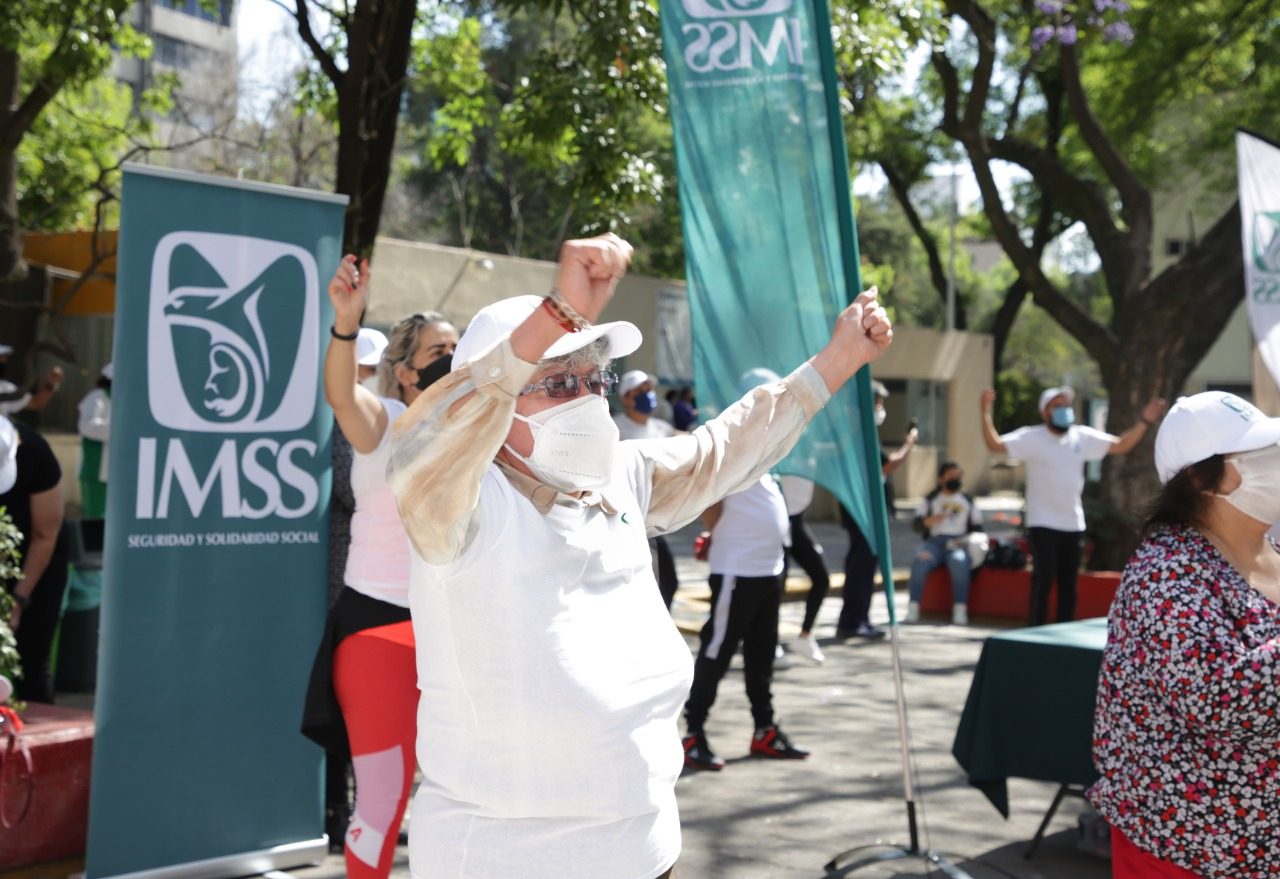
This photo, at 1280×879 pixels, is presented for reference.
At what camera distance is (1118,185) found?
1406 centimetres

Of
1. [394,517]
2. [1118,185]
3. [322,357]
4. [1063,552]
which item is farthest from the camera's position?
[1118,185]

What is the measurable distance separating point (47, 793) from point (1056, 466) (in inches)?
281

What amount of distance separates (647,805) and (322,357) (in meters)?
3.27

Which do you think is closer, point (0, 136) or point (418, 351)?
point (418, 351)

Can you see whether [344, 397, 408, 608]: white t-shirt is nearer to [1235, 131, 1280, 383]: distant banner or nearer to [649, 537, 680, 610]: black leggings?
[649, 537, 680, 610]: black leggings

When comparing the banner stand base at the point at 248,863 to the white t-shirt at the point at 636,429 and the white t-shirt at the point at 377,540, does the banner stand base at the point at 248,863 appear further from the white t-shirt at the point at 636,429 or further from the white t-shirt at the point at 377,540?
the white t-shirt at the point at 636,429

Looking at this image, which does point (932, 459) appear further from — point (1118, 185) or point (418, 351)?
point (418, 351)

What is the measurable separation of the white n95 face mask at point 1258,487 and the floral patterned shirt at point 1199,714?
125mm

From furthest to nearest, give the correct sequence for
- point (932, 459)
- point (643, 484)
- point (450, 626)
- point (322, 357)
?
1. point (932, 459)
2. point (322, 357)
3. point (643, 484)
4. point (450, 626)

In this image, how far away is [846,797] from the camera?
6.48m

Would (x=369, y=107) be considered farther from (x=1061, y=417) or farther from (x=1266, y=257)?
(x=1266, y=257)

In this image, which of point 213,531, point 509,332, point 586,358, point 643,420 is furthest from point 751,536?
point 509,332

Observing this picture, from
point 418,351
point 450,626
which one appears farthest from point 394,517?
point 450,626

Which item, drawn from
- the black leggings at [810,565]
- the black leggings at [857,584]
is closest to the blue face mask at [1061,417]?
the black leggings at [857,584]
